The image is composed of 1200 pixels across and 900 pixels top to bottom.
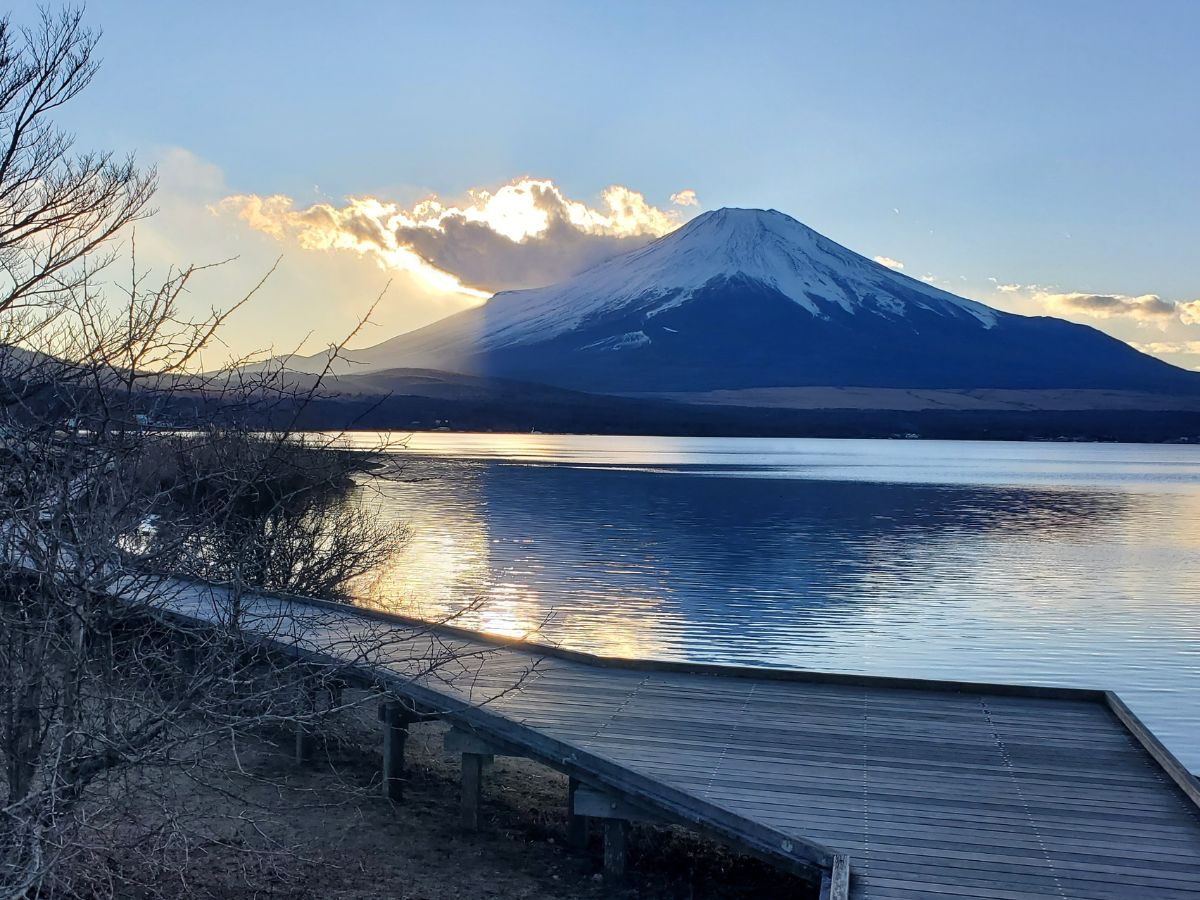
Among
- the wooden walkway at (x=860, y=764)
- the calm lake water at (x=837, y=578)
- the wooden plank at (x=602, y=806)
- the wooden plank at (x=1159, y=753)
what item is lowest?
the calm lake water at (x=837, y=578)

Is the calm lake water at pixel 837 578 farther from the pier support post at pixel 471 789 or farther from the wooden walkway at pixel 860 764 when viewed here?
the pier support post at pixel 471 789

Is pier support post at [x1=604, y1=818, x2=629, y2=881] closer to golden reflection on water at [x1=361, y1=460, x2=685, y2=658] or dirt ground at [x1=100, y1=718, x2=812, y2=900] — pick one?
dirt ground at [x1=100, y1=718, x2=812, y2=900]

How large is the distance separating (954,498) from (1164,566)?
21368mm

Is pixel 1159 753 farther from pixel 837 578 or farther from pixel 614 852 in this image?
pixel 837 578

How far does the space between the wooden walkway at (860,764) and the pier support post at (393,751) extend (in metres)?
0.46

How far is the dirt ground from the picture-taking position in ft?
24.3

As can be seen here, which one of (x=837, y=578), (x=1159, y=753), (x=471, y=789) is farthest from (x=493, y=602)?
(x=1159, y=753)

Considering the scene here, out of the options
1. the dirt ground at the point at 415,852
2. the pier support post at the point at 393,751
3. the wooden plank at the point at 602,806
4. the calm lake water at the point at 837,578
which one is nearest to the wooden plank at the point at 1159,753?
the dirt ground at the point at 415,852

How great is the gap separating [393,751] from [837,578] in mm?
17252

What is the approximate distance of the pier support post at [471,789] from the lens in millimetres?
8680

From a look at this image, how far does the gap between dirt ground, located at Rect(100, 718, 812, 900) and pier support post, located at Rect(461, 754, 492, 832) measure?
9 centimetres

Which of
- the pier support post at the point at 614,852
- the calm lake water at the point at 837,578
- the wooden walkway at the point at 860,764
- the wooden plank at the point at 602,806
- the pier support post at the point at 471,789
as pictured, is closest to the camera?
the wooden walkway at the point at 860,764

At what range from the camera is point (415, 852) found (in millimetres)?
8242

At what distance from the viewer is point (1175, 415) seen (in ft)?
554
